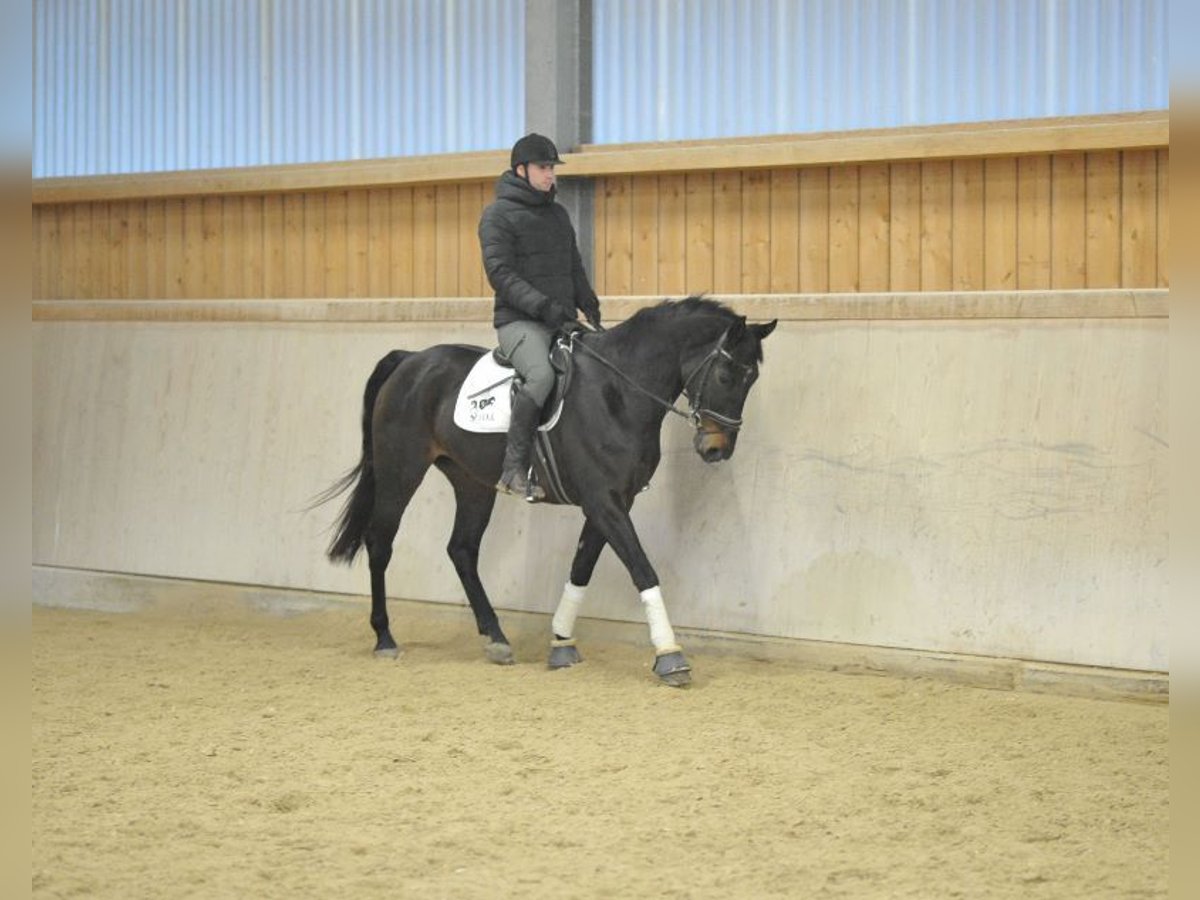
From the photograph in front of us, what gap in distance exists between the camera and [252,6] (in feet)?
31.7

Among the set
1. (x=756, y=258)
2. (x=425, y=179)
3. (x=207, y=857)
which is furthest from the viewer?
(x=425, y=179)

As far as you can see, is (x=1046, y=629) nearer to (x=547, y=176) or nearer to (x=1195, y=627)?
(x=547, y=176)

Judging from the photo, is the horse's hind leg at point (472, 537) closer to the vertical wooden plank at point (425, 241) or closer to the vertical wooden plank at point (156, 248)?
the vertical wooden plank at point (425, 241)

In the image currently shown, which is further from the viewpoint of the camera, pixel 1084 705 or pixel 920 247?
pixel 920 247

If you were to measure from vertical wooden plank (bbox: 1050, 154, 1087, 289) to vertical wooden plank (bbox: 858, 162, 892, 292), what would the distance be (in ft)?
2.61

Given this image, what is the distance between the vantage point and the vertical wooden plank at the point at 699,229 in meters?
7.95

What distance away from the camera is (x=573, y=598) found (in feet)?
22.6

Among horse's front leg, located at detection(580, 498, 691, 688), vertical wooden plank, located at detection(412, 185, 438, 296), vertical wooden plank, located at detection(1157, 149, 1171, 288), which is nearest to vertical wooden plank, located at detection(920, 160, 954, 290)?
vertical wooden plank, located at detection(1157, 149, 1171, 288)

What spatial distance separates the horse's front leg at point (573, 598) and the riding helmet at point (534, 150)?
1.61m

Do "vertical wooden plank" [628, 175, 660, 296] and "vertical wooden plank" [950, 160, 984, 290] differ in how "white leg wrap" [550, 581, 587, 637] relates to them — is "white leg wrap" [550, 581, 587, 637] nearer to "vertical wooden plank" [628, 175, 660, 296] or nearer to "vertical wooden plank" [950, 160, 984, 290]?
"vertical wooden plank" [628, 175, 660, 296]

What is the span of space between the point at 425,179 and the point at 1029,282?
138 inches

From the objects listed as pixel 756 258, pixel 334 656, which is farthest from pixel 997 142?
pixel 334 656

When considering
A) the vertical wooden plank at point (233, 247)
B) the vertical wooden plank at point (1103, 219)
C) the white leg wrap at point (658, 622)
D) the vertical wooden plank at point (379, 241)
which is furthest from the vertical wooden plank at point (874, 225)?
the vertical wooden plank at point (233, 247)

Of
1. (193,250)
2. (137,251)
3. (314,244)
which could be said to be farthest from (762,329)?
(137,251)
